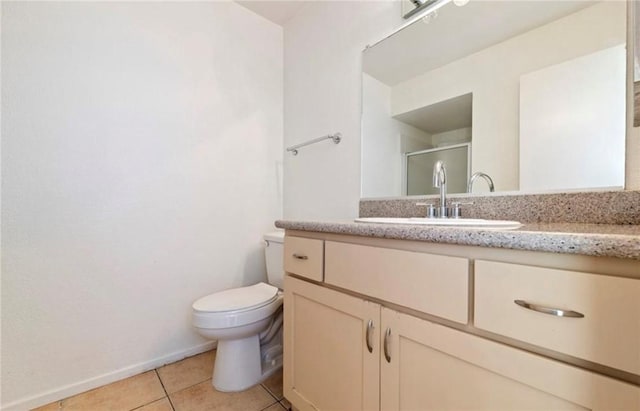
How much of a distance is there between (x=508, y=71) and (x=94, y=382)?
2347 millimetres

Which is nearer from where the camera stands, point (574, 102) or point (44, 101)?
point (574, 102)

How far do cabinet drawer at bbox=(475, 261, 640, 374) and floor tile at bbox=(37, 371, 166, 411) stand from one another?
1514 millimetres

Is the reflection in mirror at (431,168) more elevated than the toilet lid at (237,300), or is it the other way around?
the reflection in mirror at (431,168)

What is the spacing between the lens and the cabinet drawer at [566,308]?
0.44 m

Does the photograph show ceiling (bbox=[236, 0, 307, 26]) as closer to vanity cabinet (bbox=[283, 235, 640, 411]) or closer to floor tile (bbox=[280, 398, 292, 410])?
vanity cabinet (bbox=[283, 235, 640, 411])

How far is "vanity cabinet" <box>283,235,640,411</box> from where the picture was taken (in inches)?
20.1

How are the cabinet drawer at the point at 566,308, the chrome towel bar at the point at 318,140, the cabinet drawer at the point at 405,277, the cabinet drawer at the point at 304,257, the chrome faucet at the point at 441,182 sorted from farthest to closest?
1. the chrome towel bar at the point at 318,140
2. the chrome faucet at the point at 441,182
3. the cabinet drawer at the point at 304,257
4. the cabinet drawer at the point at 405,277
5. the cabinet drawer at the point at 566,308

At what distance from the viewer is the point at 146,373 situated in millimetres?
1471

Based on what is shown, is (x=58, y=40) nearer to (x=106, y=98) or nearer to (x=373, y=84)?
(x=106, y=98)

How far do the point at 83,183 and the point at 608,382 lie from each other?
1910 mm

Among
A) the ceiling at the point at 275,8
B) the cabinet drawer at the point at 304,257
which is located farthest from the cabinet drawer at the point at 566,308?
the ceiling at the point at 275,8

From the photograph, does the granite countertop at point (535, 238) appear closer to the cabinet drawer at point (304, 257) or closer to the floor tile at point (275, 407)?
the cabinet drawer at point (304, 257)

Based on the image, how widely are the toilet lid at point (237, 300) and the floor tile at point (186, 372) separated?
431 millimetres

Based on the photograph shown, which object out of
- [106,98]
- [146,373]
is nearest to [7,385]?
[146,373]
